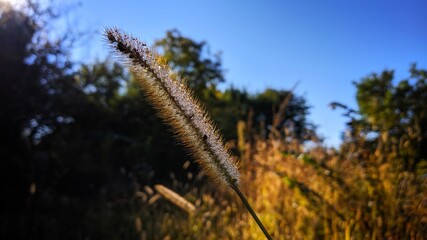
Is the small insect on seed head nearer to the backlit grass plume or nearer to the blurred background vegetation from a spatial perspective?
the backlit grass plume

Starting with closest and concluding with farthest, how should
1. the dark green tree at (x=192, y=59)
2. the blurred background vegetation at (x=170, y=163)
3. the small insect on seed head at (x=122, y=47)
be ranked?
the small insect on seed head at (x=122, y=47), the blurred background vegetation at (x=170, y=163), the dark green tree at (x=192, y=59)

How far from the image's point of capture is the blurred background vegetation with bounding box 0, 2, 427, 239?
319 centimetres

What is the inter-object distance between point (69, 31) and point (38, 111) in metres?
2.26

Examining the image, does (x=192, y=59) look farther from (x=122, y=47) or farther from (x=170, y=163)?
(x=122, y=47)

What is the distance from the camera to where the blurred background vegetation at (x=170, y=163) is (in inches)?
125

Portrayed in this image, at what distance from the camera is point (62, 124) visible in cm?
1069

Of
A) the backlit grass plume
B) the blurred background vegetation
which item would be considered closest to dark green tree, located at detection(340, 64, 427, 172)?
the blurred background vegetation

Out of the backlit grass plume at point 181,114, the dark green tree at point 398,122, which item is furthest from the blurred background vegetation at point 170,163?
the backlit grass plume at point 181,114

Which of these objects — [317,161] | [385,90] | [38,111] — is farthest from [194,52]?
[317,161]

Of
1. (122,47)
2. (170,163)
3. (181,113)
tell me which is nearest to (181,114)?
(181,113)

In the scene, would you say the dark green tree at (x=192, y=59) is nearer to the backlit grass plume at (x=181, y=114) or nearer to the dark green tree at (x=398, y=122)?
the dark green tree at (x=398, y=122)

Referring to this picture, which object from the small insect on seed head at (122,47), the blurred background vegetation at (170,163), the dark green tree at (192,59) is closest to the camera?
the small insect on seed head at (122,47)

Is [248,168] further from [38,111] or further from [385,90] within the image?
[38,111]

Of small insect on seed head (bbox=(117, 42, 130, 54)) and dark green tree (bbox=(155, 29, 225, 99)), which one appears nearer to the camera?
small insect on seed head (bbox=(117, 42, 130, 54))
